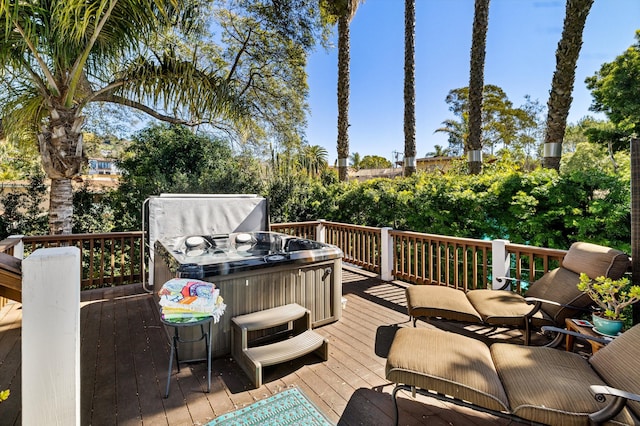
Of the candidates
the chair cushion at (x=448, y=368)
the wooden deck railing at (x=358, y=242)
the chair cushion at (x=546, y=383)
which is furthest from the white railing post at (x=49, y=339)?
the wooden deck railing at (x=358, y=242)

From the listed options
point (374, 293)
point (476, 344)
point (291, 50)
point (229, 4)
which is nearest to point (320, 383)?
point (476, 344)

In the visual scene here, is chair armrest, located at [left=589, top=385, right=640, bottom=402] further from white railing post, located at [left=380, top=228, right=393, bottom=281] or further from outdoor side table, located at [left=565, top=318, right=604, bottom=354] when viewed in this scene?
white railing post, located at [left=380, top=228, right=393, bottom=281]

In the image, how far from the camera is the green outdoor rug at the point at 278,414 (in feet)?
6.52

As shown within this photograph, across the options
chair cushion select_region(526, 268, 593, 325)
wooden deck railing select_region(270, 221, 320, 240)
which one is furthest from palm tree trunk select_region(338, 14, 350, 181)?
chair cushion select_region(526, 268, 593, 325)

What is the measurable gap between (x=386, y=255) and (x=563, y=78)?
11.6ft

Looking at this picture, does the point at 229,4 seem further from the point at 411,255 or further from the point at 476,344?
the point at 476,344

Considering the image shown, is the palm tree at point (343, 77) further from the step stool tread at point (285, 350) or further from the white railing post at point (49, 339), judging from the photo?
the white railing post at point (49, 339)

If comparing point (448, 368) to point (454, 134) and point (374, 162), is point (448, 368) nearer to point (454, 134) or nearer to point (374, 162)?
point (454, 134)

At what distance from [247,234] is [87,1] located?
357 centimetres

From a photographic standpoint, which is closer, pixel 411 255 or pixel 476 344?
pixel 476 344

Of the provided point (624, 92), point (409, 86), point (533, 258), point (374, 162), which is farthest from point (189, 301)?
point (374, 162)

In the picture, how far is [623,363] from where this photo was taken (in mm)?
1717

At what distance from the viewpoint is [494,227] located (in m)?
4.24

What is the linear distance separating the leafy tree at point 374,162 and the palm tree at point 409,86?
36808 mm
